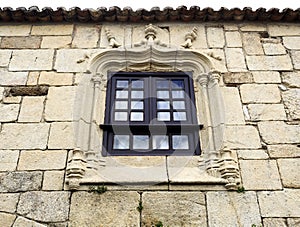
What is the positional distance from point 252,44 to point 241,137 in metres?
1.53

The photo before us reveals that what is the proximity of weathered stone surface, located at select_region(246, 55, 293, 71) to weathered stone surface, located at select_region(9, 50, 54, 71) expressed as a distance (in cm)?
254

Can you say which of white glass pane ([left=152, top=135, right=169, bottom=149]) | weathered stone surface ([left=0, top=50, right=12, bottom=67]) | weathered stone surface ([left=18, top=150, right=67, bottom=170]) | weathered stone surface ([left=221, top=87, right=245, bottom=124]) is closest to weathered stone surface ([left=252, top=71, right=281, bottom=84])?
weathered stone surface ([left=221, top=87, right=245, bottom=124])

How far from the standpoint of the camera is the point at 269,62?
471 centimetres

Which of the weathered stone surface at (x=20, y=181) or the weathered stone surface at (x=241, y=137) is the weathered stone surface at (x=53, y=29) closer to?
the weathered stone surface at (x=20, y=181)

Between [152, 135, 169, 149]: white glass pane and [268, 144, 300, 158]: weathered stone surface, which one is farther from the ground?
[152, 135, 169, 149]: white glass pane

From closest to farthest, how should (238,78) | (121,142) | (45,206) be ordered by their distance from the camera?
1. (45,206)
2. (121,142)
3. (238,78)

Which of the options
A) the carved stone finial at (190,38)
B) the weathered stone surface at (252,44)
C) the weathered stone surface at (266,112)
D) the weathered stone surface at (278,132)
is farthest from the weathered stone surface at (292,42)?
the weathered stone surface at (278,132)

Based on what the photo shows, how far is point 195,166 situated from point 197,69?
144cm

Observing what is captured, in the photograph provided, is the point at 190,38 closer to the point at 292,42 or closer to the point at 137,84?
the point at 137,84

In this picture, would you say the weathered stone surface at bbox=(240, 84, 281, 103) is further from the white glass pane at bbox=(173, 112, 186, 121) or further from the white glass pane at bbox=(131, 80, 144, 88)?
the white glass pane at bbox=(131, 80, 144, 88)

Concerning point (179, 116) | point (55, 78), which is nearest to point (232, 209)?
point (179, 116)

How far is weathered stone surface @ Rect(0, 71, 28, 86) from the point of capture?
448 cm

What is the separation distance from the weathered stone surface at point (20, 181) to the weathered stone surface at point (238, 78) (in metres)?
2.42

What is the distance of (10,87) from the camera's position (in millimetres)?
4438
